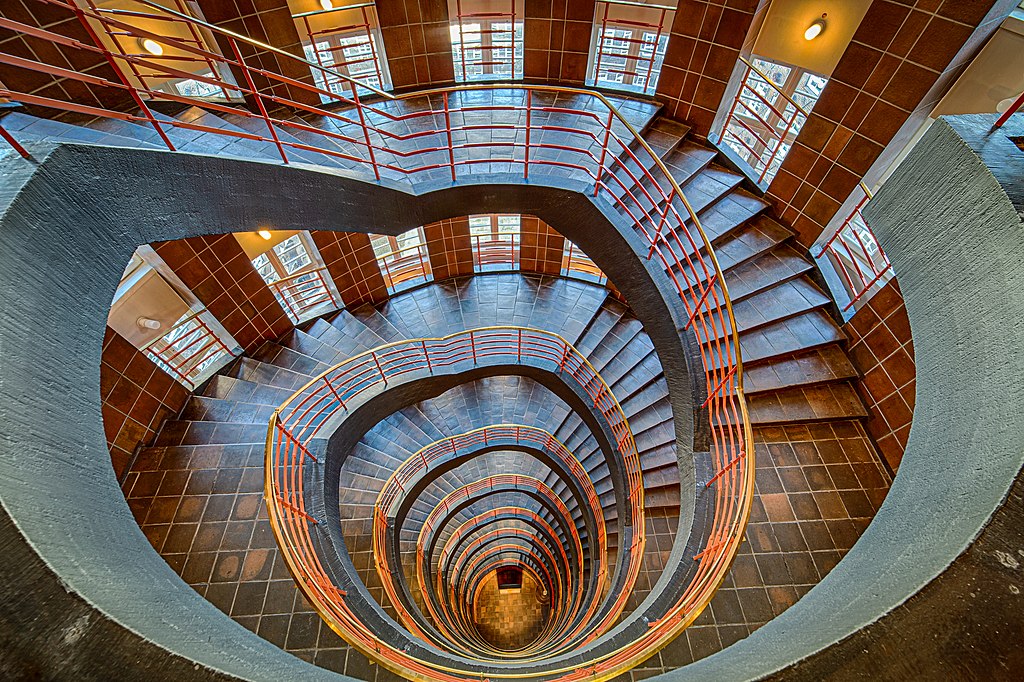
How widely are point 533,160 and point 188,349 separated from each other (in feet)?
18.4

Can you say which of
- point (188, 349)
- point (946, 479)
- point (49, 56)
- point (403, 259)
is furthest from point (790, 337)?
point (49, 56)

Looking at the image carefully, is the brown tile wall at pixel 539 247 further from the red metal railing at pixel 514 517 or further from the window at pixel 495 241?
the red metal railing at pixel 514 517

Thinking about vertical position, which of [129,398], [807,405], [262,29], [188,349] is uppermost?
[262,29]

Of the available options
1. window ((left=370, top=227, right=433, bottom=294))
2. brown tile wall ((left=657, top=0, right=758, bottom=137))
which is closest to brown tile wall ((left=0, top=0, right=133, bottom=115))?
window ((left=370, top=227, right=433, bottom=294))

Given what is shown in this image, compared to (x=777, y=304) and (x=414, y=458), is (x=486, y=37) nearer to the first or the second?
(x=777, y=304)

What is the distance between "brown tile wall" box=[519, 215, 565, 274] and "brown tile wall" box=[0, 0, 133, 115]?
5.99 meters

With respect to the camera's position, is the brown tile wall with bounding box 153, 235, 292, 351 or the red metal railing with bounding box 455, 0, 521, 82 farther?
the red metal railing with bounding box 455, 0, 521, 82

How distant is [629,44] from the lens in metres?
6.61

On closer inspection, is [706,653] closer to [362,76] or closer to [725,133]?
[725,133]

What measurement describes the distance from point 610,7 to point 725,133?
2412mm

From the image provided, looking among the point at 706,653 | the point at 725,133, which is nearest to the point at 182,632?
the point at 706,653

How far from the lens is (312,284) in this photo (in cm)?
790

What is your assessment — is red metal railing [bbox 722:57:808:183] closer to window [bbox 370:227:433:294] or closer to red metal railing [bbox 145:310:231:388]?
window [bbox 370:227:433:294]

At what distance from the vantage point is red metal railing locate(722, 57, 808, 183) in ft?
18.0
